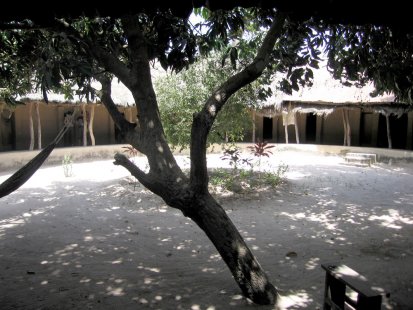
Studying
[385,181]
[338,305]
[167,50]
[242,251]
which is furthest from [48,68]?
[385,181]

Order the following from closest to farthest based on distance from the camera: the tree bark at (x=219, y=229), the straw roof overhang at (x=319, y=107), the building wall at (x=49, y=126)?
A: the tree bark at (x=219, y=229) < the straw roof overhang at (x=319, y=107) < the building wall at (x=49, y=126)

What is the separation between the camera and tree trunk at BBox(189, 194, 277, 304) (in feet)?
11.2

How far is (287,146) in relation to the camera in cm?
1786

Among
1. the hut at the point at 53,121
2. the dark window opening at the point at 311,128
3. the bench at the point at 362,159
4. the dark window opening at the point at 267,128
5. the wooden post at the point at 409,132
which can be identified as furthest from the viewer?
the dark window opening at the point at 267,128

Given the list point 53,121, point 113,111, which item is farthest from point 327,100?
point 113,111

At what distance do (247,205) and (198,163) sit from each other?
15.8ft

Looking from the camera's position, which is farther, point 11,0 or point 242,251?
point 242,251

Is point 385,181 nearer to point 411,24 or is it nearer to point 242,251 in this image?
point 242,251

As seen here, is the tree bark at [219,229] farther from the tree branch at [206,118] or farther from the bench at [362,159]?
the bench at [362,159]

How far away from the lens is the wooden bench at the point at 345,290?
2.82 m

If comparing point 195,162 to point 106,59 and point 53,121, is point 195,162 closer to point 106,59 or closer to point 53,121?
point 106,59

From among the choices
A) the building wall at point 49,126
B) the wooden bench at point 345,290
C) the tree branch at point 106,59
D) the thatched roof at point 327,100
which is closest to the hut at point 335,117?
the thatched roof at point 327,100

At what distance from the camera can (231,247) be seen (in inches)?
135

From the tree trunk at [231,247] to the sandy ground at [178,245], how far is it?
0.20 m
